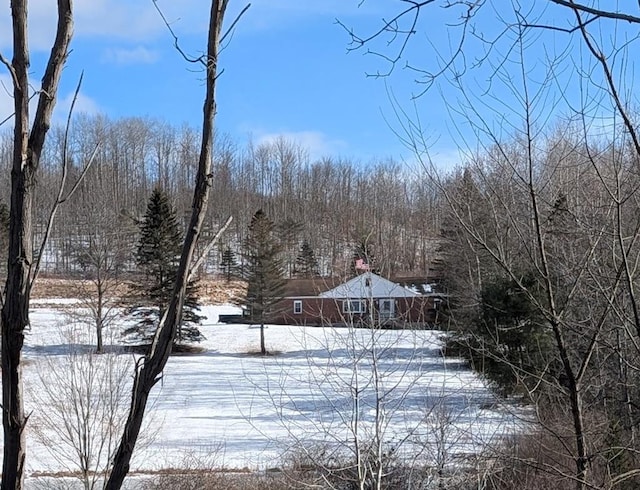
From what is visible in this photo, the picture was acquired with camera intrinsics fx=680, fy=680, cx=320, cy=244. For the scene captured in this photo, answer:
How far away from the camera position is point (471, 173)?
4375mm

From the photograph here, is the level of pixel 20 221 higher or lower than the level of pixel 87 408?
higher

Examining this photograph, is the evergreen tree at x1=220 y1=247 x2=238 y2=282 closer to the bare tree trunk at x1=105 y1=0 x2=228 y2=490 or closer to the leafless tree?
the leafless tree

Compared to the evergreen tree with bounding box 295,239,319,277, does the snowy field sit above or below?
below

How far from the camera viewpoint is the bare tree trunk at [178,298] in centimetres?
141

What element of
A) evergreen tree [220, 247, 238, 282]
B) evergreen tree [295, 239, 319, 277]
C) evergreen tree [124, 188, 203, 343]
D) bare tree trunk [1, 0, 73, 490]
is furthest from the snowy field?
evergreen tree [220, 247, 238, 282]

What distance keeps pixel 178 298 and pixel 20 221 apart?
1.20ft

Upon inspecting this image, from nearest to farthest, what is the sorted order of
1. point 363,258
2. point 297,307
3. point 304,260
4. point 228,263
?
1. point 363,258
2. point 297,307
3. point 304,260
4. point 228,263

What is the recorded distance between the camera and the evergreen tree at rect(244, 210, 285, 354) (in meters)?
36.6

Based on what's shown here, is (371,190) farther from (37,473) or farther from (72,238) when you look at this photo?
(37,473)

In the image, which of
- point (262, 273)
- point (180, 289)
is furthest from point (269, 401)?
point (180, 289)

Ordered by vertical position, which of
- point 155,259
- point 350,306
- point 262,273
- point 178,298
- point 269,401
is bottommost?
point 269,401

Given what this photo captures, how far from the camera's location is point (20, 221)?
4.68ft

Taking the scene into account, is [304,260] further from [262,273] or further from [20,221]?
[20,221]

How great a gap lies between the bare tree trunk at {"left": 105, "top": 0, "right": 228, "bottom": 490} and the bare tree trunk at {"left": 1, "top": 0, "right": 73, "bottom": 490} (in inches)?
9.0
